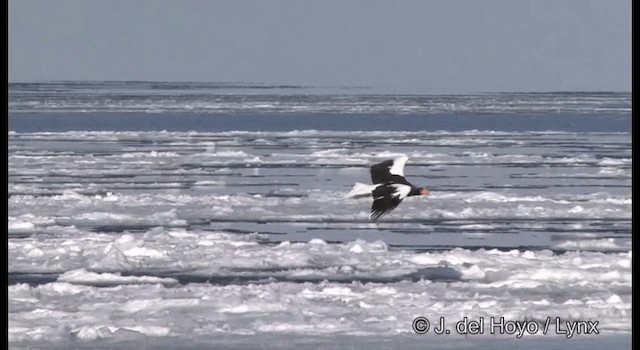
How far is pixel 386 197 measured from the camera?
9852 mm

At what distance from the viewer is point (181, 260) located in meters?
9.47

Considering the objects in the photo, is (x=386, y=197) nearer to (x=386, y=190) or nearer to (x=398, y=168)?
(x=386, y=190)

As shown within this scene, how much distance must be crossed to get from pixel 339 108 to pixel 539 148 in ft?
51.8

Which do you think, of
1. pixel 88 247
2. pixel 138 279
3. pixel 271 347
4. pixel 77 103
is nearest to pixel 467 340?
pixel 271 347

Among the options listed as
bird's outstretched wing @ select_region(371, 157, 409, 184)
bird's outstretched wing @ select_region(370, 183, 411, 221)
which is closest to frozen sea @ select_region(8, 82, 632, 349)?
bird's outstretched wing @ select_region(370, 183, 411, 221)

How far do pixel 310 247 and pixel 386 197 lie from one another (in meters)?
0.63

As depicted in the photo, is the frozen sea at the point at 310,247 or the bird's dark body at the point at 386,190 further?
the bird's dark body at the point at 386,190

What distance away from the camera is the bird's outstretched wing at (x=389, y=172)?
34.2 feet

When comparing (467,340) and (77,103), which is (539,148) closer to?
(467,340)

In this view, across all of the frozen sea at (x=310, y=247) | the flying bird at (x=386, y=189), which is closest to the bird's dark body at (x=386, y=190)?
the flying bird at (x=386, y=189)

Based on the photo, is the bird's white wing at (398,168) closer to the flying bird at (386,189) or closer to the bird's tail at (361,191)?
the flying bird at (386,189)

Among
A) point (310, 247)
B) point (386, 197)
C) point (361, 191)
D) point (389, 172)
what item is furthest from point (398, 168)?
point (310, 247)

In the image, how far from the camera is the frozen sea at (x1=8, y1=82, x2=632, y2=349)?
24.5 feet
